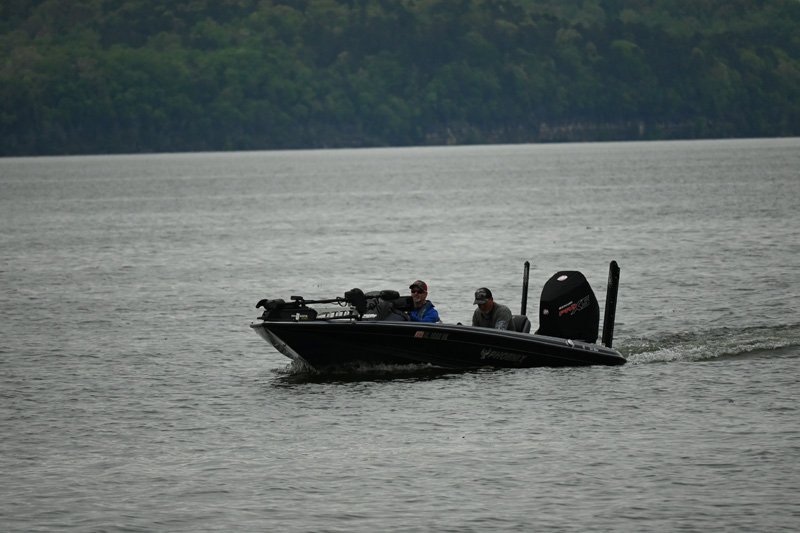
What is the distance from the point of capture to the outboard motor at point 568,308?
2631cm

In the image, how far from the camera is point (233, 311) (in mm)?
39312

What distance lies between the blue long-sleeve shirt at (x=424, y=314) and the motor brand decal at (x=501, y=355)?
3.56ft

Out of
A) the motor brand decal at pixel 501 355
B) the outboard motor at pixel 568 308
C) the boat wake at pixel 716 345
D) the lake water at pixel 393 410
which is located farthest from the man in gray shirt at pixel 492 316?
the boat wake at pixel 716 345

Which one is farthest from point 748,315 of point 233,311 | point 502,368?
point 233,311

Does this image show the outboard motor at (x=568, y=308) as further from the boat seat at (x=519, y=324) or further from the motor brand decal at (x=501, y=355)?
the motor brand decal at (x=501, y=355)

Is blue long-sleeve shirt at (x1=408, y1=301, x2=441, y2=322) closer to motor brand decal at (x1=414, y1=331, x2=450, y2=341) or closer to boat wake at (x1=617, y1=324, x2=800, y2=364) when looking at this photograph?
motor brand decal at (x1=414, y1=331, x2=450, y2=341)

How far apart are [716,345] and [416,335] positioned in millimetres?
7418

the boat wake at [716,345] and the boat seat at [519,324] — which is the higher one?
the boat seat at [519,324]

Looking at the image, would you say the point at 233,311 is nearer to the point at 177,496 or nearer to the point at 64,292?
the point at 64,292

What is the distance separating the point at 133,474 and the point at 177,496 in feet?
4.57

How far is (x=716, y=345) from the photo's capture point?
96.7 ft

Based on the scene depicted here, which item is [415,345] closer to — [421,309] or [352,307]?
[421,309]

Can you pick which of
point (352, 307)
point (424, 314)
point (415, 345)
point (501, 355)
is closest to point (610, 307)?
point (501, 355)

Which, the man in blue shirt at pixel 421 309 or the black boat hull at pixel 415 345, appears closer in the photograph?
the black boat hull at pixel 415 345
